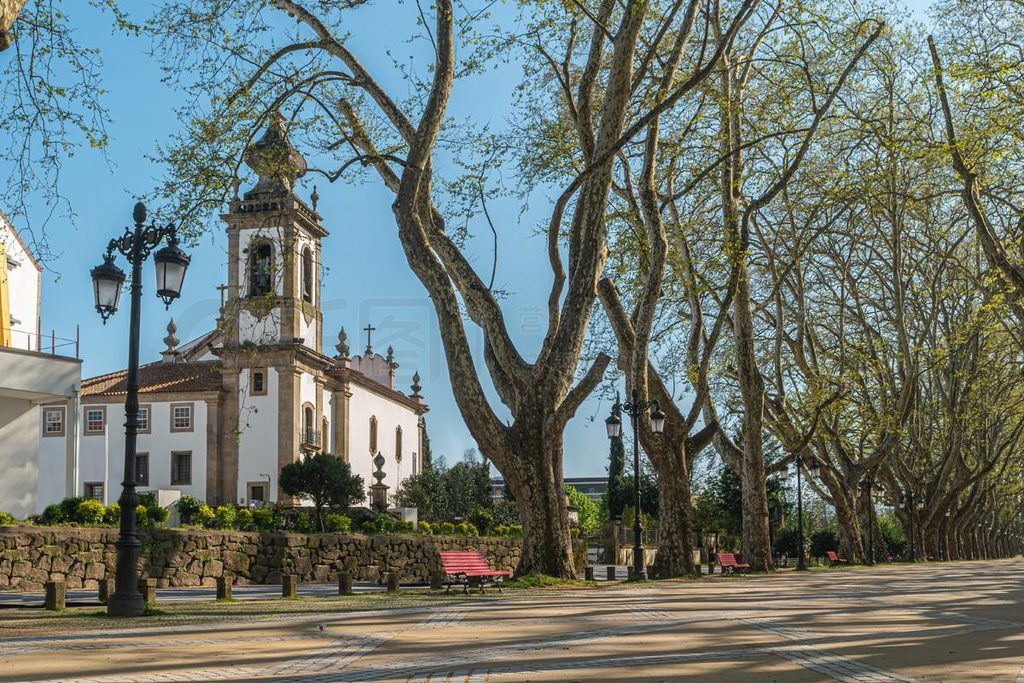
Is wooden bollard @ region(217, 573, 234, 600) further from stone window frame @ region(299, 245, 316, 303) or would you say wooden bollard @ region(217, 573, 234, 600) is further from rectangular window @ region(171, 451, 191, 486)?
rectangular window @ region(171, 451, 191, 486)

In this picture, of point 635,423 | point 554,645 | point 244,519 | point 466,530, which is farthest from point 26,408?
point 554,645

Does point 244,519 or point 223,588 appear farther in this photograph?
point 244,519

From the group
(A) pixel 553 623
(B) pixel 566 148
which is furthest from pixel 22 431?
(A) pixel 553 623

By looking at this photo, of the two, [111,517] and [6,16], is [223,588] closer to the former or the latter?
[111,517]

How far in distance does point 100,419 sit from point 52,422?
3051 mm

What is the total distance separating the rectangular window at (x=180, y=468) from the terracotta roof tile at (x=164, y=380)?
11.4ft

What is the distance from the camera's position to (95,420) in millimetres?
60156

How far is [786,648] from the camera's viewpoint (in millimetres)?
8719

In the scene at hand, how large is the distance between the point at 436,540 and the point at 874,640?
75.1ft

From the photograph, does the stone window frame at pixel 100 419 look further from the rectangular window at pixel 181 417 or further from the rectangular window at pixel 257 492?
the rectangular window at pixel 257 492

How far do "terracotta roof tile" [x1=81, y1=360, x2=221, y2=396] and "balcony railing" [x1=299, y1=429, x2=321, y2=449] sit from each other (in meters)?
5.13

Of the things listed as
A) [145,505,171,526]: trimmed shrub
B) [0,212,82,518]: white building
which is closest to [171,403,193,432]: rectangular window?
[0,212,82,518]: white building

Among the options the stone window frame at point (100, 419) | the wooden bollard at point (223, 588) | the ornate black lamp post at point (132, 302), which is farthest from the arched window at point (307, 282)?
the ornate black lamp post at point (132, 302)

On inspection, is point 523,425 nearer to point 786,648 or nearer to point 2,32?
point 786,648
